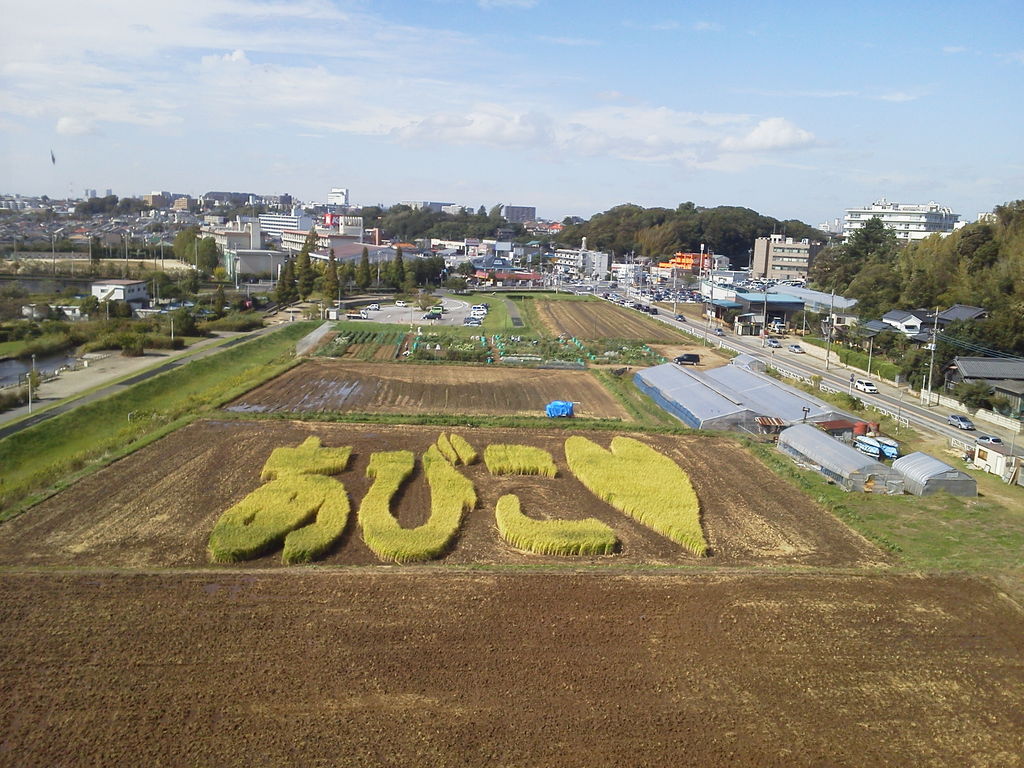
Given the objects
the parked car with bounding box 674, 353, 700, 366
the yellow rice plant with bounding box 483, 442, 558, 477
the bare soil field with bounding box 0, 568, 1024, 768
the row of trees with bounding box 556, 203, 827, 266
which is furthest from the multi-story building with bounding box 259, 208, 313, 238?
the bare soil field with bounding box 0, 568, 1024, 768

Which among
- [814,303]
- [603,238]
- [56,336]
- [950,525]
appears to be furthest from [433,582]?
[603,238]

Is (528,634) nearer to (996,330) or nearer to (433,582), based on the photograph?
(433,582)

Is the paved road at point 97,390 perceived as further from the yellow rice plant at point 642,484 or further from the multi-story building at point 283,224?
the multi-story building at point 283,224

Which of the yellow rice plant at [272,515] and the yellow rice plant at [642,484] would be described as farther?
the yellow rice plant at [642,484]

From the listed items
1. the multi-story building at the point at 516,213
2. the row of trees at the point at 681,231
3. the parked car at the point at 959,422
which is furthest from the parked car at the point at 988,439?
the multi-story building at the point at 516,213

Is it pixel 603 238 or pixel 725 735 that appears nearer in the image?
pixel 725 735

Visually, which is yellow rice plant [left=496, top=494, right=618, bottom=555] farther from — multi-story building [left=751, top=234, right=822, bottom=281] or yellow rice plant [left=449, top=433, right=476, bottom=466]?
multi-story building [left=751, top=234, right=822, bottom=281]
